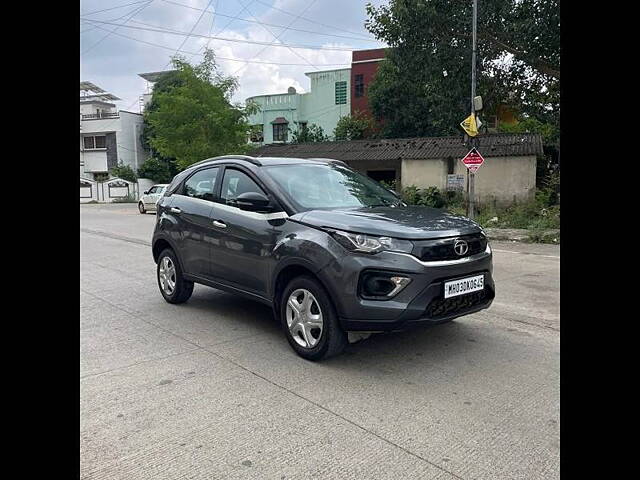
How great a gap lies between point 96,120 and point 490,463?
54252mm

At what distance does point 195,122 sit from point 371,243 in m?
25.1

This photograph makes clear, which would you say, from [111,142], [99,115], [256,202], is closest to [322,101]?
[111,142]

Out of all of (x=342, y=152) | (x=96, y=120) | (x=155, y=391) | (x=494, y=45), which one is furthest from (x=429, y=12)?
(x=96, y=120)

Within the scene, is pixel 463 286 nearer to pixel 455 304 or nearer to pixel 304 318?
pixel 455 304

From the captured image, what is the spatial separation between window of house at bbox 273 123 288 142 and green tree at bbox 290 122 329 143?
1.84 metres

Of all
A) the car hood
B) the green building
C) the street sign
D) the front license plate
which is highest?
the green building

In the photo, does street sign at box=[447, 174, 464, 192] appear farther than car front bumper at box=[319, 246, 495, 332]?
Yes

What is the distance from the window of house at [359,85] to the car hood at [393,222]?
1405 inches

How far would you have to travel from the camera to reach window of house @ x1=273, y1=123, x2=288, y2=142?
140 feet

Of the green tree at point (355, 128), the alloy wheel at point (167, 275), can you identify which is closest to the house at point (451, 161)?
the green tree at point (355, 128)

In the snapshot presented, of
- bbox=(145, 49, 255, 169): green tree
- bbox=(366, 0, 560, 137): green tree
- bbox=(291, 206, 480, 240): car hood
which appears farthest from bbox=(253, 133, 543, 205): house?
bbox=(291, 206, 480, 240): car hood

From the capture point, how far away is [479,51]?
1964cm

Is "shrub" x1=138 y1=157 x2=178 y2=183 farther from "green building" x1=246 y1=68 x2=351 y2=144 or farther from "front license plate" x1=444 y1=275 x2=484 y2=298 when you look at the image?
"front license plate" x1=444 y1=275 x2=484 y2=298
